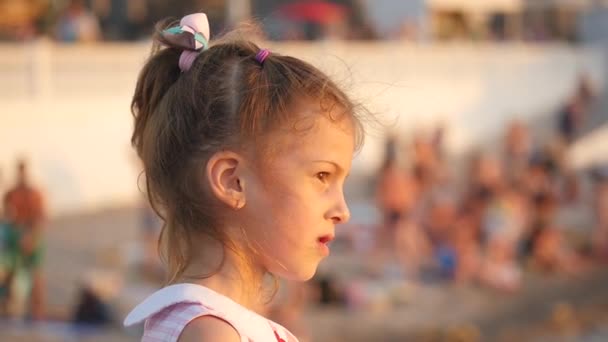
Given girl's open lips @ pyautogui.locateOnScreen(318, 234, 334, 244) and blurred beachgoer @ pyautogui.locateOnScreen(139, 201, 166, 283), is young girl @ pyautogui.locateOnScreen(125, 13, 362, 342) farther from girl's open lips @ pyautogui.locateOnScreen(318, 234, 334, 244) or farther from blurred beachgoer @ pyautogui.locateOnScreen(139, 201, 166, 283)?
blurred beachgoer @ pyautogui.locateOnScreen(139, 201, 166, 283)

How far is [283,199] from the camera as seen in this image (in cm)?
177

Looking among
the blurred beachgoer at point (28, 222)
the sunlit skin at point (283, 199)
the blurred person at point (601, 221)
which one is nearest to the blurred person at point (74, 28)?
the blurred beachgoer at point (28, 222)

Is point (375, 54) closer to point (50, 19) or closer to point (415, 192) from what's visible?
point (415, 192)

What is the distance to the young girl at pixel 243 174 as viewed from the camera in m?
1.75

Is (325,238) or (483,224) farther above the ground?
(325,238)

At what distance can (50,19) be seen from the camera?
19.0m

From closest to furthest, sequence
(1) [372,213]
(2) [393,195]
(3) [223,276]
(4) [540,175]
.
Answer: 1. (3) [223,276]
2. (2) [393,195]
3. (1) [372,213]
4. (4) [540,175]

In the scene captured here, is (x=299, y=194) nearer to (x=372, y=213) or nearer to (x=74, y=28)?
(x=372, y=213)

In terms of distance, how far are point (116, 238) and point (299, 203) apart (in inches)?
386

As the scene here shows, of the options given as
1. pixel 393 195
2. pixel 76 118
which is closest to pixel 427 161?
pixel 393 195

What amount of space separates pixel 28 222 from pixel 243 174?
682cm

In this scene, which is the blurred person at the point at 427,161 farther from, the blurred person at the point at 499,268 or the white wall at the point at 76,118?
the blurred person at the point at 499,268

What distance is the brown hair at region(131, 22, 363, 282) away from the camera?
1.75 meters

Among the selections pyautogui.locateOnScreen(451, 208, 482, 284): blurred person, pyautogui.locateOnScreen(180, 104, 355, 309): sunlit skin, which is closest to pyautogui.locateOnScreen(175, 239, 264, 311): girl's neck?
pyautogui.locateOnScreen(180, 104, 355, 309): sunlit skin
